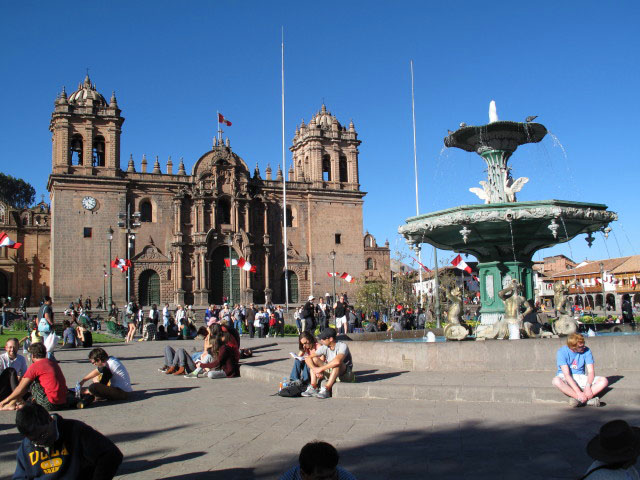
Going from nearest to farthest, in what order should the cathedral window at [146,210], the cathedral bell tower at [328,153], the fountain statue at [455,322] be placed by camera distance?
the fountain statue at [455,322] < the cathedral window at [146,210] < the cathedral bell tower at [328,153]

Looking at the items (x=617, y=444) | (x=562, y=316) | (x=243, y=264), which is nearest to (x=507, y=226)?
(x=562, y=316)

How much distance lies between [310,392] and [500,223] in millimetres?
5093

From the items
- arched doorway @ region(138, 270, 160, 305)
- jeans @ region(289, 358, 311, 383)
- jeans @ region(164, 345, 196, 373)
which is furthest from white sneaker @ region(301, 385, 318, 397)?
arched doorway @ region(138, 270, 160, 305)

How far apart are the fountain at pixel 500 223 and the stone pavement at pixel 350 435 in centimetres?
375

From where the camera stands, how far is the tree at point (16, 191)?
7056 cm

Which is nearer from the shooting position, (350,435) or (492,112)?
(350,435)

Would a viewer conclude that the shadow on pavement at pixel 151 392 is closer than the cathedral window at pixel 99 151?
Yes

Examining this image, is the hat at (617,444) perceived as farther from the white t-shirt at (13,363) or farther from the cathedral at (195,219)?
the cathedral at (195,219)

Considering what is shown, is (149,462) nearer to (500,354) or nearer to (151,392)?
(151,392)

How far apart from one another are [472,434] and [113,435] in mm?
3659

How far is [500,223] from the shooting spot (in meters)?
11.2

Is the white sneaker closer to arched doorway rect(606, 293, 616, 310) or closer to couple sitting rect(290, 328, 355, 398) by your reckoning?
couple sitting rect(290, 328, 355, 398)

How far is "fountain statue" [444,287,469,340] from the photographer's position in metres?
11.3

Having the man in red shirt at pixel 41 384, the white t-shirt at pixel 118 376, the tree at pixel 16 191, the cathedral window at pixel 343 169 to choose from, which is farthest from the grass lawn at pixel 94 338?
the tree at pixel 16 191
